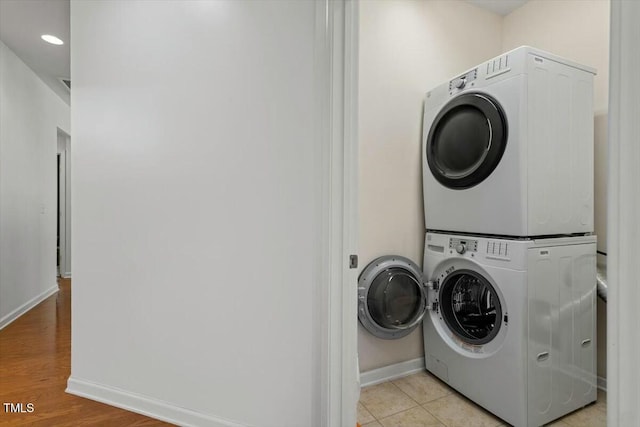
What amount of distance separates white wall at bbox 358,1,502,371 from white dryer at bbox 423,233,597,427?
353mm

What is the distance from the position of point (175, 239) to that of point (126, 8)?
1.22 m

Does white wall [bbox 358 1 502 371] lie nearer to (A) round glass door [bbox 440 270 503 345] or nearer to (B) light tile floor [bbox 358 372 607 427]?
(B) light tile floor [bbox 358 372 607 427]

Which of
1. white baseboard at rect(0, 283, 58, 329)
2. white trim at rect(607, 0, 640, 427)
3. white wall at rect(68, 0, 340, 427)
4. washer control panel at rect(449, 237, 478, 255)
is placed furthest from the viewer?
white baseboard at rect(0, 283, 58, 329)

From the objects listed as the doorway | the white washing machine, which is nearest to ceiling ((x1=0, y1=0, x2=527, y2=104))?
the white washing machine

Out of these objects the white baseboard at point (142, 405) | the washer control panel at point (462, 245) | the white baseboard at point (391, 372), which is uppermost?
the washer control panel at point (462, 245)

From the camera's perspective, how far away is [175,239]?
5.19 feet

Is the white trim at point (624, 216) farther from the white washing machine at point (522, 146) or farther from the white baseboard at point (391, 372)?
the white baseboard at point (391, 372)

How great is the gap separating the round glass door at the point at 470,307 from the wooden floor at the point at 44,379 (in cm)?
162

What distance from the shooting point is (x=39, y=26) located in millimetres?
2543

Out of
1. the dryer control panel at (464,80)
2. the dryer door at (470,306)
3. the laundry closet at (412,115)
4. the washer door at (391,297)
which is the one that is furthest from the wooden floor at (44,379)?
the dryer control panel at (464,80)

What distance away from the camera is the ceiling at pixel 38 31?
7.59 ft

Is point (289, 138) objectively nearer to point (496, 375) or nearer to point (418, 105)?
point (418, 105)

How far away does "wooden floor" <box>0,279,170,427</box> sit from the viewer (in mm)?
1598

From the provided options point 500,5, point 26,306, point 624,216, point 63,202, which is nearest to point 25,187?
point 26,306
